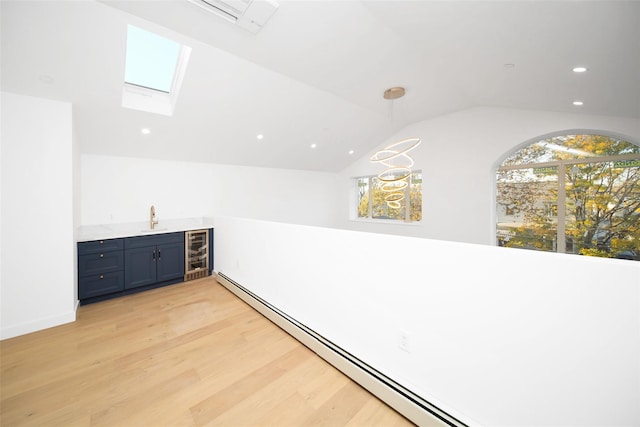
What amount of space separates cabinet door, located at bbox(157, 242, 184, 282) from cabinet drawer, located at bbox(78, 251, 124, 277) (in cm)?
49

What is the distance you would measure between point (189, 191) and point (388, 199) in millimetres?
4508

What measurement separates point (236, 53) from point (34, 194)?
265cm

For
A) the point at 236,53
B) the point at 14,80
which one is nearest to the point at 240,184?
the point at 236,53

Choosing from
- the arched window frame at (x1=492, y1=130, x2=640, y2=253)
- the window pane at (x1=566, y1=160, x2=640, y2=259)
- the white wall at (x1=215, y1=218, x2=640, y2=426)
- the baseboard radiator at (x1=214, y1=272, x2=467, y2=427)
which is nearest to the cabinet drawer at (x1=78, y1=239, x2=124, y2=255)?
the baseboard radiator at (x1=214, y1=272, x2=467, y2=427)

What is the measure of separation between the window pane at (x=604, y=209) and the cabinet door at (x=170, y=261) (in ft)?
20.4

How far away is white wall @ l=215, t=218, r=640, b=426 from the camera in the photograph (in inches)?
39.5

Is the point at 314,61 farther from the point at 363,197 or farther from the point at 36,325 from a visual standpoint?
the point at 363,197

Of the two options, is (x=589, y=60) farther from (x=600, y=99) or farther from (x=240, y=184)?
(x=240, y=184)

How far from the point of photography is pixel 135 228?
4023 mm

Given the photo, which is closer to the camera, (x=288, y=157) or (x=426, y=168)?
(x=426, y=168)

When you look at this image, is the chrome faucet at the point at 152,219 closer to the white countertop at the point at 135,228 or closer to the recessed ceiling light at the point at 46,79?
the white countertop at the point at 135,228

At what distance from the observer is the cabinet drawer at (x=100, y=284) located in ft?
10.7

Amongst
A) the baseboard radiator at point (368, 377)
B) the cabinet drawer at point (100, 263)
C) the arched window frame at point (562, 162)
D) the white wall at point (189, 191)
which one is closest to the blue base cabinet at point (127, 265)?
the cabinet drawer at point (100, 263)

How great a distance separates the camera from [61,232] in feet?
9.14
